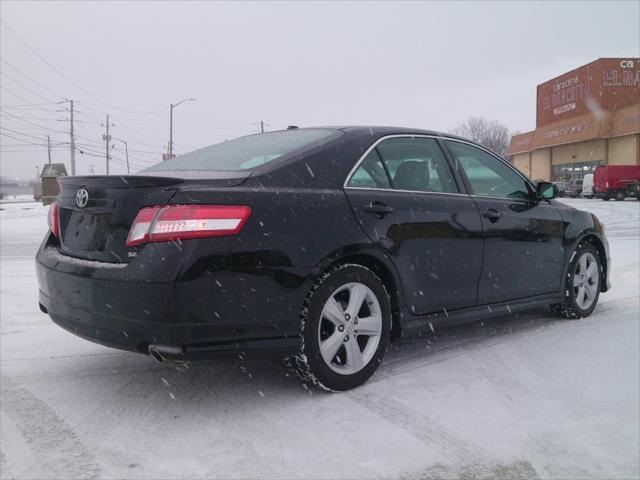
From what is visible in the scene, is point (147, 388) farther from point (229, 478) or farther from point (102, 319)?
point (229, 478)

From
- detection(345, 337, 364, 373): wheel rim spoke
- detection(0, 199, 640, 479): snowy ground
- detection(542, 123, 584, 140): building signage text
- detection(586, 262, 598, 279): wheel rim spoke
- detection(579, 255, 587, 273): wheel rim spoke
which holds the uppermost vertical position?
detection(542, 123, 584, 140): building signage text

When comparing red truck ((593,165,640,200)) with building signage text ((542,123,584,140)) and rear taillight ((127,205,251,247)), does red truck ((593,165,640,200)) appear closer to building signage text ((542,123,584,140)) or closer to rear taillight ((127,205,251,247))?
building signage text ((542,123,584,140))

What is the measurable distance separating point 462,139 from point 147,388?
274cm

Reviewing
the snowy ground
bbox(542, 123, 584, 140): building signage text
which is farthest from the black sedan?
bbox(542, 123, 584, 140): building signage text

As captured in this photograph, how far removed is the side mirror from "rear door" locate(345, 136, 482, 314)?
0.97 meters

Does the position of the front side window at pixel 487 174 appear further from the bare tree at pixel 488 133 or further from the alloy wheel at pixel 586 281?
the bare tree at pixel 488 133

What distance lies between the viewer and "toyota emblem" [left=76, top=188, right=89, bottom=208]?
3.00 m

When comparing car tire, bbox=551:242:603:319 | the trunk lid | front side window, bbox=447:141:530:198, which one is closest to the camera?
the trunk lid

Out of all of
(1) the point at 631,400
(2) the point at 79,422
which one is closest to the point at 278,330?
(2) the point at 79,422

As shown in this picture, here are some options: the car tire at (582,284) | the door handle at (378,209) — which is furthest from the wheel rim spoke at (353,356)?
the car tire at (582,284)

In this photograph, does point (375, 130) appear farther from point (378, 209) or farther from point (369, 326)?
point (369, 326)

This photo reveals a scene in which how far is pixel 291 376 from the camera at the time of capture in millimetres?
3400

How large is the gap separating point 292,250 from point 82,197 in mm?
1142

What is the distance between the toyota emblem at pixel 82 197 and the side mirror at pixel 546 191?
11.1ft
